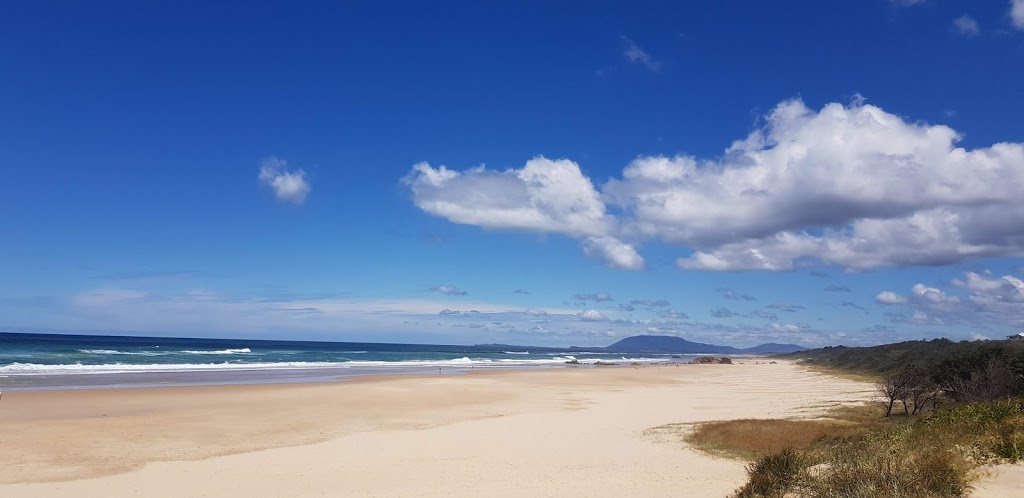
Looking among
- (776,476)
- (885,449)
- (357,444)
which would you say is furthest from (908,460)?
(357,444)

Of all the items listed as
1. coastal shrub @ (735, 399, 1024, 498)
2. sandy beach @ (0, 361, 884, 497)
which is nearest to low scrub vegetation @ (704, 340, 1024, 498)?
coastal shrub @ (735, 399, 1024, 498)

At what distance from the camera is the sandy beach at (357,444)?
11.7 meters

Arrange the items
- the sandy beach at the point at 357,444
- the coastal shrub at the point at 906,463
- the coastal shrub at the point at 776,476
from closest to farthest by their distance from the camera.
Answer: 1. the coastal shrub at the point at 906,463
2. the coastal shrub at the point at 776,476
3. the sandy beach at the point at 357,444

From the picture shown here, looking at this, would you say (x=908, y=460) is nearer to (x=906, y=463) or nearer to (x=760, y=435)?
(x=906, y=463)

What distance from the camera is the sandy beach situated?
11.7 metres

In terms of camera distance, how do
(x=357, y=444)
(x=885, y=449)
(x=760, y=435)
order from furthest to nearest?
(x=357, y=444), (x=760, y=435), (x=885, y=449)

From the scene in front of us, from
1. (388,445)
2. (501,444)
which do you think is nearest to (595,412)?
(501,444)

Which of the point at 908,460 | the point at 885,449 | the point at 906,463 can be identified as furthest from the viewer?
the point at 885,449

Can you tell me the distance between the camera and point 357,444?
16.3 meters

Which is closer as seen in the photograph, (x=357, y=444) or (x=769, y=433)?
(x=769, y=433)

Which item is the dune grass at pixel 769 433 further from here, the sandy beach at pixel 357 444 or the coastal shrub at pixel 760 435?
the sandy beach at pixel 357 444

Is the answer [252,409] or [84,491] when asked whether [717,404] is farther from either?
[84,491]

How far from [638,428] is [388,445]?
23.8 feet

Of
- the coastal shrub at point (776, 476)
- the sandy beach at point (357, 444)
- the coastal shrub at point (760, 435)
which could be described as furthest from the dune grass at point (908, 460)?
the sandy beach at point (357, 444)
